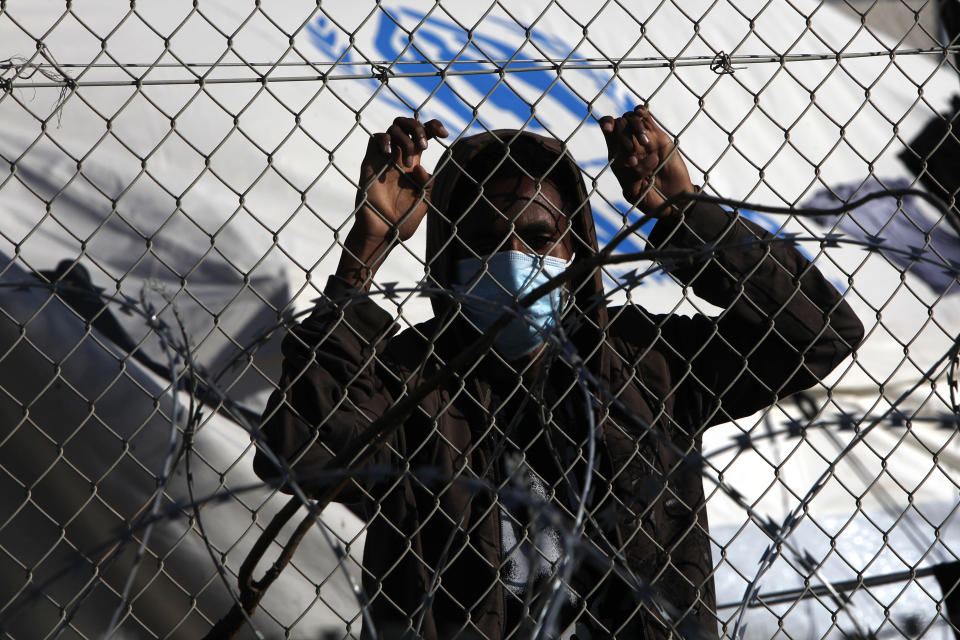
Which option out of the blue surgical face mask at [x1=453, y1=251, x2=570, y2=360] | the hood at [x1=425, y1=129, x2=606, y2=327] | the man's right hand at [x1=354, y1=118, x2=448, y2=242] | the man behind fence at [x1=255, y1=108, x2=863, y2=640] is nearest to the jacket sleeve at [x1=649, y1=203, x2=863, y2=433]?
the man behind fence at [x1=255, y1=108, x2=863, y2=640]

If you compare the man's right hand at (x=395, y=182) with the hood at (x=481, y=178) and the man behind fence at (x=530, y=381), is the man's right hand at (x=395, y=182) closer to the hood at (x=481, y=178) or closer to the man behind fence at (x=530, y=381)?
the man behind fence at (x=530, y=381)

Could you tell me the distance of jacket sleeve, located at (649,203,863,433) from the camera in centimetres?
188

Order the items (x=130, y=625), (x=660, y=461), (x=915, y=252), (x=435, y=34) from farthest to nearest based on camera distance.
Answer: (x=435, y=34)
(x=130, y=625)
(x=660, y=461)
(x=915, y=252)

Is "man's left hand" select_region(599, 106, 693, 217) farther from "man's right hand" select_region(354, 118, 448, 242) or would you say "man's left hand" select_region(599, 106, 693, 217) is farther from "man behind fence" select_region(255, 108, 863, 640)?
"man's right hand" select_region(354, 118, 448, 242)

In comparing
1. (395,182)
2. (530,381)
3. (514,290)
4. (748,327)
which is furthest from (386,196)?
(748,327)

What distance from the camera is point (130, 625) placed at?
97.9 inches

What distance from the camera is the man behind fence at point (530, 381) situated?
1703 mm

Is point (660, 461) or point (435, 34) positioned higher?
point (435, 34)

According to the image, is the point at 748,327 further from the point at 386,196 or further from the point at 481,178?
the point at 386,196

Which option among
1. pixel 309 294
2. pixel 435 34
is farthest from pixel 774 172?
pixel 309 294

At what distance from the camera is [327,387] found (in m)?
1.75

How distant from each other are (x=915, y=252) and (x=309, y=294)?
6.12ft

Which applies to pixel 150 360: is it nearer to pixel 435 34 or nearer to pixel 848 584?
pixel 435 34

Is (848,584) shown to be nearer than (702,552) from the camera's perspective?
No
